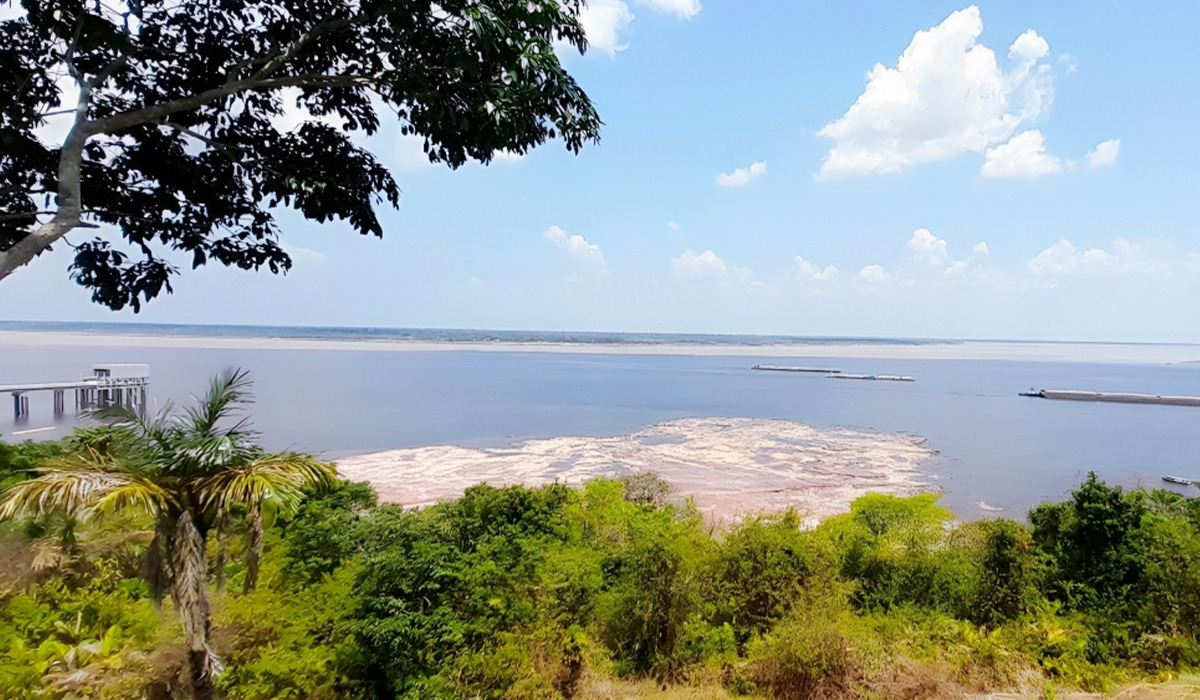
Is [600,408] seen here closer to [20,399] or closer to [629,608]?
[20,399]

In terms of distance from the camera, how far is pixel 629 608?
17.2 ft

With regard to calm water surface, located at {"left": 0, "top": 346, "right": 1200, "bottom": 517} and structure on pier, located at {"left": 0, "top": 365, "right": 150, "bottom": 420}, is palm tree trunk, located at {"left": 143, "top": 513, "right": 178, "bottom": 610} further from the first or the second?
structure on pier, located at {"left": 0, "top": 365, "right": 150, "bottom": 420}

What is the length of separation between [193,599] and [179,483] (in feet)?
2.23

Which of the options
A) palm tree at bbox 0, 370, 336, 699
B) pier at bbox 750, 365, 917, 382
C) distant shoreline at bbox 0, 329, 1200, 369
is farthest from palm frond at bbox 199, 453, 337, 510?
distant shoreline at bbox 0, 329, 1200, 369

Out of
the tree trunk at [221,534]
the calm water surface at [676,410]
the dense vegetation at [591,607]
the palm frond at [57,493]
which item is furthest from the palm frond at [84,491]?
the calm water surface at [676,410]

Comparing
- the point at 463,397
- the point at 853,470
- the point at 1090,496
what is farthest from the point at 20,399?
the point at 1090,496

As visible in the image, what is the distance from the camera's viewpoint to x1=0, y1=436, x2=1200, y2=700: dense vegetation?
425 centimetres

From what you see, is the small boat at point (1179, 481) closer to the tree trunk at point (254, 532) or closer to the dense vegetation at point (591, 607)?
the dense vegetation at point (591, 607)

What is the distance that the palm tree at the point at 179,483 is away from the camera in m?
3.03

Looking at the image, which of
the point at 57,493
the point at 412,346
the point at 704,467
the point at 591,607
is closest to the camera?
the point at 57,493

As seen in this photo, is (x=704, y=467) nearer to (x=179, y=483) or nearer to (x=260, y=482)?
(x=260, y=482)

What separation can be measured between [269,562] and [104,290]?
3.30 m

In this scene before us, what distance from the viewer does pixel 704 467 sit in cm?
1494

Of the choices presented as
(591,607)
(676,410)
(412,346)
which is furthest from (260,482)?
(412,346)
